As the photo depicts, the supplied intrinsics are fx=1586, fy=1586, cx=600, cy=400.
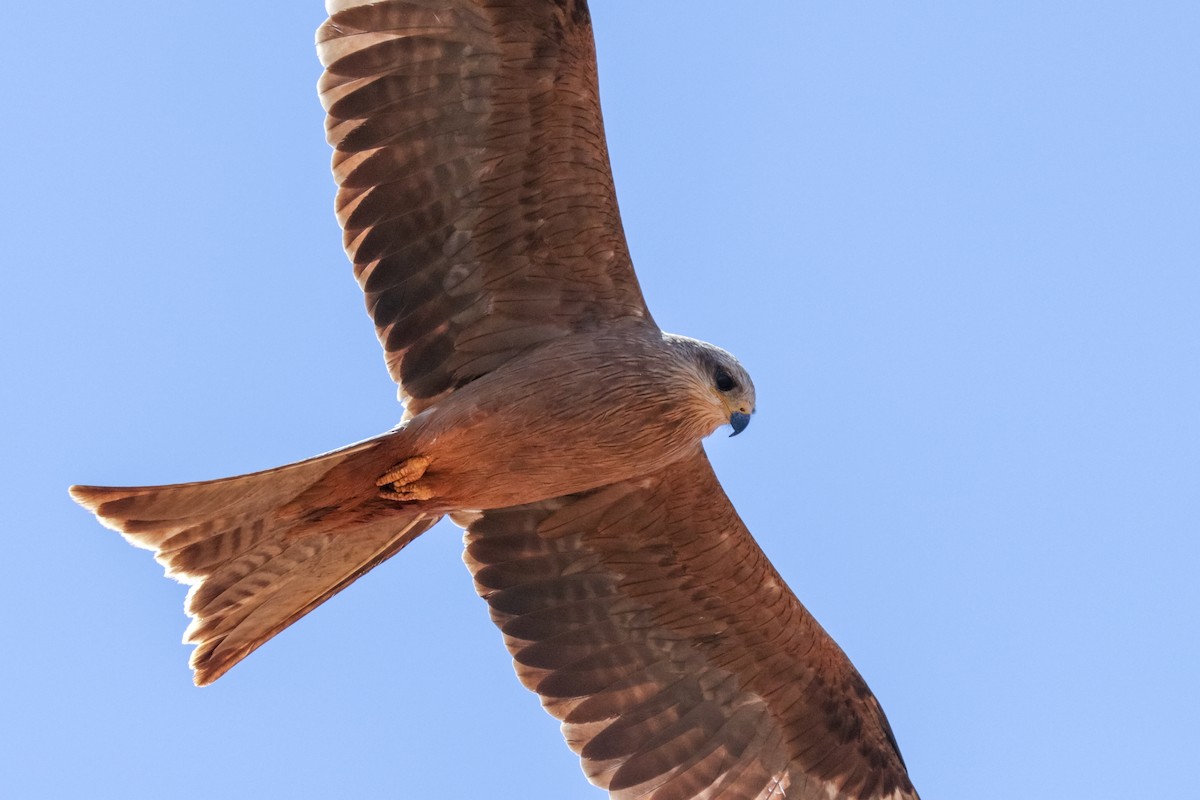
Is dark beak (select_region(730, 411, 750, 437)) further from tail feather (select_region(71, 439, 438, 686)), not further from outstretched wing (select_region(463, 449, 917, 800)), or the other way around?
tail feather (select_region(71, 439, 438, 686))

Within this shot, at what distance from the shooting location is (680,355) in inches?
324

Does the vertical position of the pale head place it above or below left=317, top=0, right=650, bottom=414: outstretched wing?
below

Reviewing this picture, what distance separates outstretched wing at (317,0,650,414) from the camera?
8.03 metres

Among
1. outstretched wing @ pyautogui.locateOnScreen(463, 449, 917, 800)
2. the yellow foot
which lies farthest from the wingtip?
outstretched wing @ pyautogui.locateOnScreen(463, 449, 917, 800)

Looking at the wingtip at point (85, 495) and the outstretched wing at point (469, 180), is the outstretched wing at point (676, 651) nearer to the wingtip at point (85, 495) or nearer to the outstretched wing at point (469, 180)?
the outstretched wing at point (469, 180)

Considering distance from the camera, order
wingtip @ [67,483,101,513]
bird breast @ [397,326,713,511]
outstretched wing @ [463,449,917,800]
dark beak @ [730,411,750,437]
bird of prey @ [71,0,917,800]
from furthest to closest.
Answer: outstretched wing @ [463,449,917,800], dark beak @ [730,411,750,437], bird breast @ [397,326,713,511], bird of prey @ [71,0,917,800], wingtip @ [67,483,101,513]

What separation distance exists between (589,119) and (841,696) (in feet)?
12.3

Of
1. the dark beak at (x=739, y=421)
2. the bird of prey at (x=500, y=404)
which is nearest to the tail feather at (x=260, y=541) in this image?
the bird of prey at (x=500, y=404)

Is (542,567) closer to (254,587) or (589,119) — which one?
(254,587)

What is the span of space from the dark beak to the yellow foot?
5.21ft

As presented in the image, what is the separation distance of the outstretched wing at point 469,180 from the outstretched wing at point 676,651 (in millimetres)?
1095

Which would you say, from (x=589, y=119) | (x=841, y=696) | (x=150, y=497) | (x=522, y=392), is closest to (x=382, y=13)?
(x=589, y=119)

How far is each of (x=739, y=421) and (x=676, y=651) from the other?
5.74ft

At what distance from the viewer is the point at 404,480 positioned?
8.13m
